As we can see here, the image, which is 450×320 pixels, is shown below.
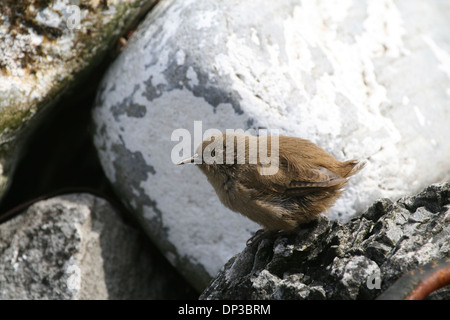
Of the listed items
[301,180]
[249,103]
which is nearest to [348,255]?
[301,180]

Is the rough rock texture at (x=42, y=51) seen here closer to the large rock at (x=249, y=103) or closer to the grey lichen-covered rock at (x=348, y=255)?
the large rock at (x=249, y=103)

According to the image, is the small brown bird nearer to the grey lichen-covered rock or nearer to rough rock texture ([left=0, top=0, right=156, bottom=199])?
the grey lichen-covered rock

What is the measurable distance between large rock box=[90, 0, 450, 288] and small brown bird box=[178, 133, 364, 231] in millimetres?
403

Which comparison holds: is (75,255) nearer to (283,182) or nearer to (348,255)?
(283,182)

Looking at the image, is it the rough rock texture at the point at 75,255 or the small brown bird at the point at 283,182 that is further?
the rough rock texture at the point at 75,255

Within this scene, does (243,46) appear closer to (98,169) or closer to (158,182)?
(158,182)

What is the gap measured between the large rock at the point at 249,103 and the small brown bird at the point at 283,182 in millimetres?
403

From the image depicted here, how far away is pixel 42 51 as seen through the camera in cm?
332

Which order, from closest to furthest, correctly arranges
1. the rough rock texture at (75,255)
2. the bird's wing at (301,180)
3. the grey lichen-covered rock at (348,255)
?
1. the grey lichen-covered rock at (348,255)
2. the bird's wing at (301,180)
3. the rough rock texture at (75,255)

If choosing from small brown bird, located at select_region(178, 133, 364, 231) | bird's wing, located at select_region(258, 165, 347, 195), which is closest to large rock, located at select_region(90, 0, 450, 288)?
small brown bird, located at select_region(178, 133, 364, 231)

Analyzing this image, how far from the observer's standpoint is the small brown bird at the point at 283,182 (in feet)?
8.57

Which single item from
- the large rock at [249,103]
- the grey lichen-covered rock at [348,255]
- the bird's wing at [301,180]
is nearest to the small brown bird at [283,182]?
the bird's wing at [301,180]

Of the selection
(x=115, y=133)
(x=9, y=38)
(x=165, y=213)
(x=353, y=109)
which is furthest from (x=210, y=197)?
(x=9, y=38)

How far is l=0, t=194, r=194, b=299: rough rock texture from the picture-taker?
3338 mm
